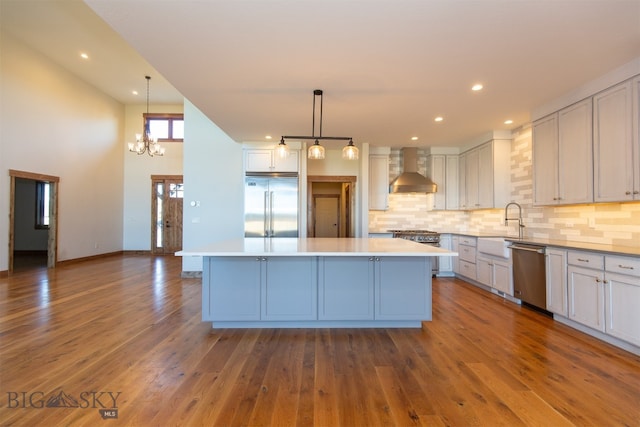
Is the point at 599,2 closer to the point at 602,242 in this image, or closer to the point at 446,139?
the point at 602,242

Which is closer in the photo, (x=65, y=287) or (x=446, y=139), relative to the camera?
(x=65, y=287)

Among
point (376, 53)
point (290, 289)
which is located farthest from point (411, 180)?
point (290, 289)

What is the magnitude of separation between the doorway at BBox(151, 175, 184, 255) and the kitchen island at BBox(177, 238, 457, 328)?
21.8 ft

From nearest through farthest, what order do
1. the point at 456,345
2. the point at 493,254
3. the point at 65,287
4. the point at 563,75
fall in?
the point at 456,345
the point at 563,75
the point at 493,254
the point at 65,287

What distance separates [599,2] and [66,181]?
360 inches

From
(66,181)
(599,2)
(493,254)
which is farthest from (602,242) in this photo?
(66,181)

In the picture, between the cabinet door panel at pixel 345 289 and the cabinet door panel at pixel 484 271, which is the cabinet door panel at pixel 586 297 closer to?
the cabinet door panel at pixel 484 271

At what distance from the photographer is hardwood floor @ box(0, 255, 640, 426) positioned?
1.68 meters

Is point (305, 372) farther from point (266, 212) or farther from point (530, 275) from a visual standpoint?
point (266, 212)

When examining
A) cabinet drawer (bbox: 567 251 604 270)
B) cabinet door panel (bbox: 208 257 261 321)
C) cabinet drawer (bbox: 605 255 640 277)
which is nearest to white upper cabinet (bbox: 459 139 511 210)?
cabinet drawer (bbox: 567 251 604 270)

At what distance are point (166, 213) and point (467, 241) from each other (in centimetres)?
814

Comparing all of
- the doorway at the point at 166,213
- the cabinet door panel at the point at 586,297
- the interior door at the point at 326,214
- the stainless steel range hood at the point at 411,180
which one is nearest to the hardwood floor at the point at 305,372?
the cabinet door panel at the point at 586,297

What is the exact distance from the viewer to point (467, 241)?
5.04 m

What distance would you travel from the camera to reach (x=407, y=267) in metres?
2.96
